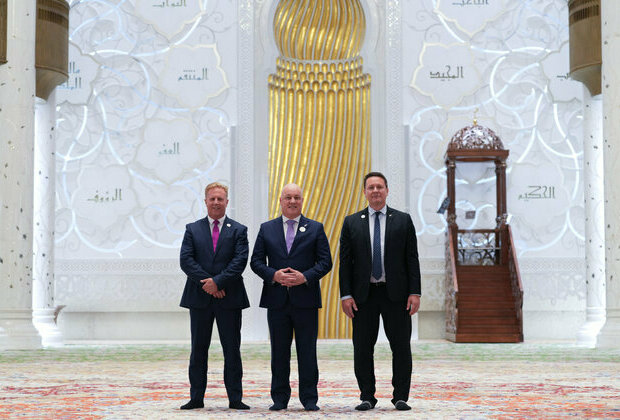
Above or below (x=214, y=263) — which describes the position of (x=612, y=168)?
above

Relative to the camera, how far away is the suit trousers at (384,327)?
4211 mm

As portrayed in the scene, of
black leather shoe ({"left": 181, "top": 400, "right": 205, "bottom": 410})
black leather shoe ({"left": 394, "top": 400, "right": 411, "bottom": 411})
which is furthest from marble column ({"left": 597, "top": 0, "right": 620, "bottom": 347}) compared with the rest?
black leather shoe ({"left": 181, "top": 400, "right": 205, "bottom": 410})

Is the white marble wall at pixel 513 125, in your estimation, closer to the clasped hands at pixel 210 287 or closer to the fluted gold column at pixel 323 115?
the fluted gold column at pixel 323 115

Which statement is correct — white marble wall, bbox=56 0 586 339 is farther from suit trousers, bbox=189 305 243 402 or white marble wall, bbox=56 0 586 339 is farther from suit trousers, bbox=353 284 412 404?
suit trousers, bbox=353 284 412 404

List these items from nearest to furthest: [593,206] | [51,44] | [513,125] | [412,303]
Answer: [412,303] < [51,44] < [593,206] < [513,125]

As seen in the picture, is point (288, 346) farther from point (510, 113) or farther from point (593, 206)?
point (510, 113)

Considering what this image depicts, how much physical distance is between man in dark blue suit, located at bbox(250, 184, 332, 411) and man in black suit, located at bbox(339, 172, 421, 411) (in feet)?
0.48

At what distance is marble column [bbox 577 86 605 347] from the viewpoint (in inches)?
377

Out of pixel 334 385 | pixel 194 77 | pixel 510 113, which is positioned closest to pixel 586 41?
pixel 510 113

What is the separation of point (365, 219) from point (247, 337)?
21.4 ft

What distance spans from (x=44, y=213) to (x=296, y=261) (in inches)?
254

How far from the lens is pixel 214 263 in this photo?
14.1 feet

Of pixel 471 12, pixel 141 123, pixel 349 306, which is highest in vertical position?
pixel 471 12

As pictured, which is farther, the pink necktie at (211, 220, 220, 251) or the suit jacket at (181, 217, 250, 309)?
the pink necktie at (211, 220, 220, 251)
